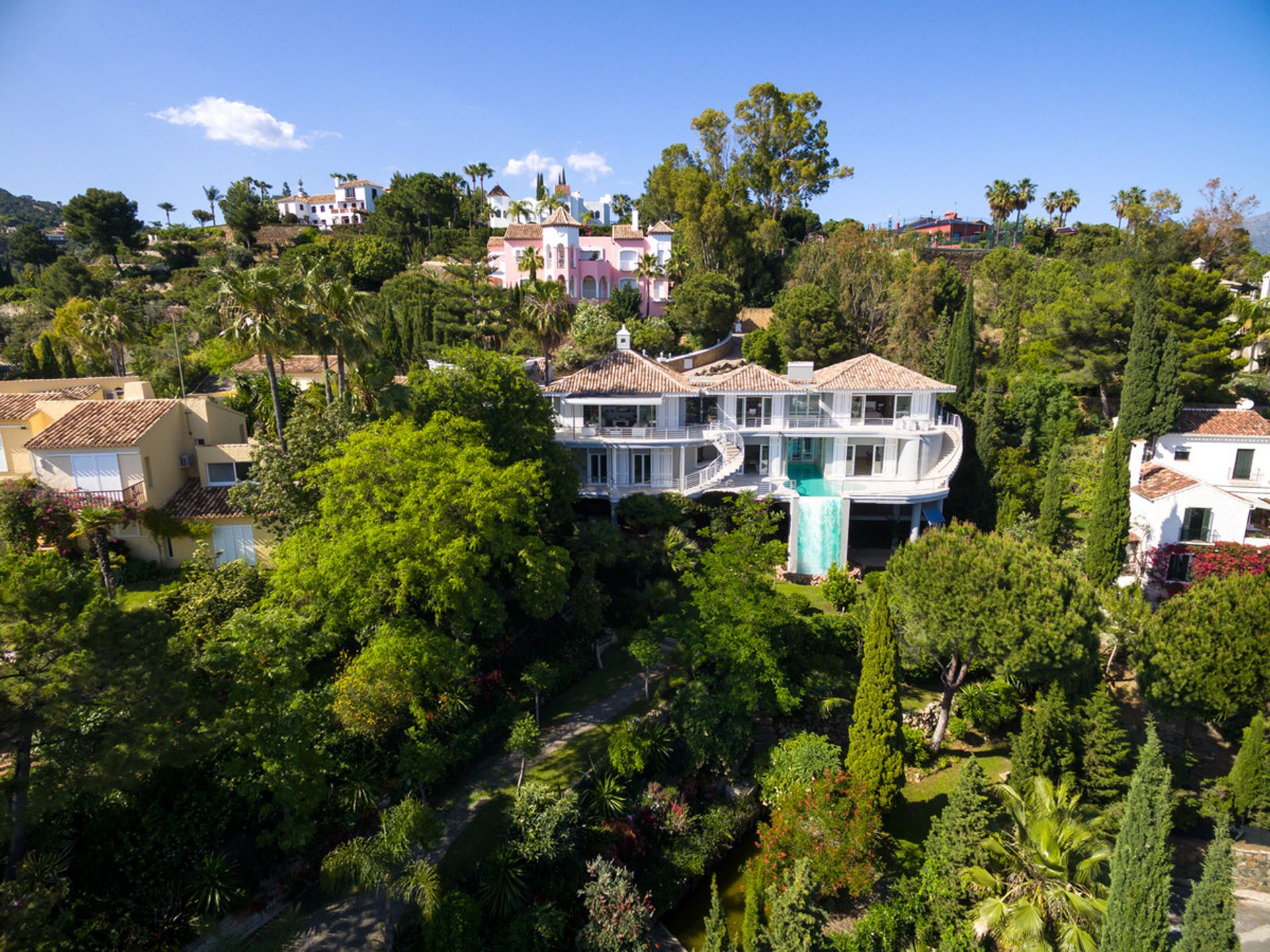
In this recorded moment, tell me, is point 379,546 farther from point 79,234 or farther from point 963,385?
point 79,234

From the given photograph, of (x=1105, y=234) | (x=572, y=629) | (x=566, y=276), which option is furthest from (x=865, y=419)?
(x=1105, y=234)

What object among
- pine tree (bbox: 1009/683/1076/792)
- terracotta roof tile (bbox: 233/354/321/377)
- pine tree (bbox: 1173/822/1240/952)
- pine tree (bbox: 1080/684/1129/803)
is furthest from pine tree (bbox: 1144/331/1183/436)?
terracotta roof tile (bbox: 233/354/321/377)

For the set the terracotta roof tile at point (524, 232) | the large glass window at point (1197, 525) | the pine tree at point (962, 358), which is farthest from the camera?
the terracotta roof tile at point (524, 232)

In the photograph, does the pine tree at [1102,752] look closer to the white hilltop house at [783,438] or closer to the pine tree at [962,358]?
the white hilltop house at [783,438]

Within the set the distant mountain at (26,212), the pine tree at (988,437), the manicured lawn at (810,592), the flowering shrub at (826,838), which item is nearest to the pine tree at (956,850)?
the flowering shrub at (826,838)

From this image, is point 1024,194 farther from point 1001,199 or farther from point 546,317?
point 546,317

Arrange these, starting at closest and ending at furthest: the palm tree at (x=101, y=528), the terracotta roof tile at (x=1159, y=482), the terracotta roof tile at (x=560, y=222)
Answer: the palm tree at (x=101, y=528) → the terracotta roof tile at (x=1159, y=482) → the terracotta roof tile at (x=560, y=222)
